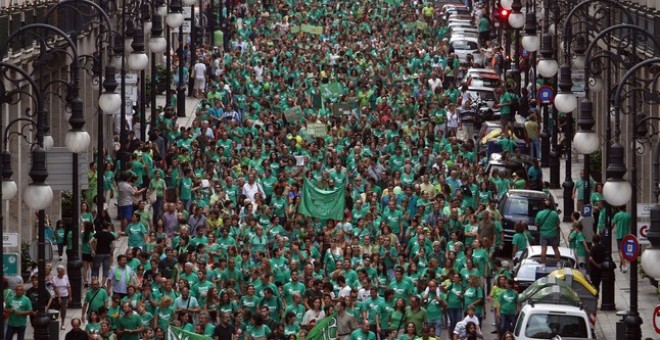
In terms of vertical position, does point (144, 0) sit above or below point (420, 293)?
above

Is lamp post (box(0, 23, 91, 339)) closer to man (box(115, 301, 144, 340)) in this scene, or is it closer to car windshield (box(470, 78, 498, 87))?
man (box(115, 301, 144, 340))

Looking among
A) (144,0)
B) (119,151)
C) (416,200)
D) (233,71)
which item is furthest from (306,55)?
(416,200)

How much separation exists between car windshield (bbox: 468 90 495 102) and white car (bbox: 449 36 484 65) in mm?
9866

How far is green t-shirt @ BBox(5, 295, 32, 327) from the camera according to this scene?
35.8m

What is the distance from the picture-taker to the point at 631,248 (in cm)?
3459

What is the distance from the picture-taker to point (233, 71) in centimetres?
6500

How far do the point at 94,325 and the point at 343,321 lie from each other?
355 cm

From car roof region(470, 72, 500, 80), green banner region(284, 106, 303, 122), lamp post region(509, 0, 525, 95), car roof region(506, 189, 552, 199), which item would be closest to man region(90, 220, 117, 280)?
car roof region(506, 189, 552, 199)

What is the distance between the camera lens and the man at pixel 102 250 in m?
42.1

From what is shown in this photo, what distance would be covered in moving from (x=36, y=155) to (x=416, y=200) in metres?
15.0

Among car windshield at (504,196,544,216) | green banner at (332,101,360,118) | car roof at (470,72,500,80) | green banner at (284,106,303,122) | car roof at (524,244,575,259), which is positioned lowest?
car roof at (524,244,575,259)

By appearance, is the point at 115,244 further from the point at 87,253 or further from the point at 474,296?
the point at 474,296

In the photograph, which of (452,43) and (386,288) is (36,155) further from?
(452,43)

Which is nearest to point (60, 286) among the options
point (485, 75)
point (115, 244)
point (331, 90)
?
Result: point (115, 244)
